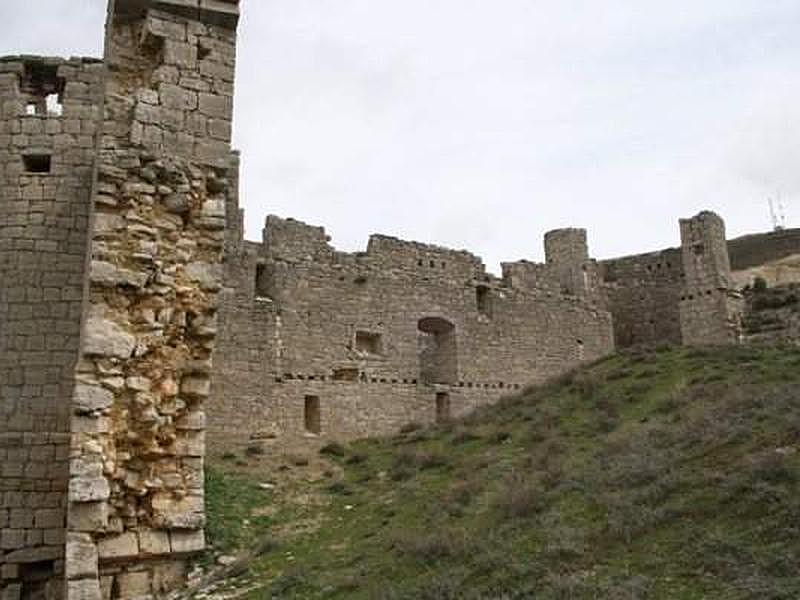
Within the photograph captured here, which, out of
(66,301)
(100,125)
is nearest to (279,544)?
(66,301)

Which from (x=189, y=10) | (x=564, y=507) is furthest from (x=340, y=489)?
(x=189, y=10)

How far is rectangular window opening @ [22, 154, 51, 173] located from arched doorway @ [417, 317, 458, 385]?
11381 millimetres

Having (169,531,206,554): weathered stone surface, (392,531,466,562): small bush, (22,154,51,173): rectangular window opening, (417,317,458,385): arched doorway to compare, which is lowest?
(392,531,466,562): small bush

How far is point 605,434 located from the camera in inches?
472

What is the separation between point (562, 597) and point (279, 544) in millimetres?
4456

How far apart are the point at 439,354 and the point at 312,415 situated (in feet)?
15.0

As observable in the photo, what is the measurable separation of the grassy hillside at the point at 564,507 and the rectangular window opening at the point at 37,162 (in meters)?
4.84

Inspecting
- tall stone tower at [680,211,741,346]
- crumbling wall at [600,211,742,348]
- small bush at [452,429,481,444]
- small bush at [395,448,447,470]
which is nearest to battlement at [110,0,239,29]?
small bush at [395,448,447,470]

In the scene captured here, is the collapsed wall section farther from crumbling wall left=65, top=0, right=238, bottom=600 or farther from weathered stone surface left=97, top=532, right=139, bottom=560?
weathered stone surface left=97, top=532, right=139, bottom=560

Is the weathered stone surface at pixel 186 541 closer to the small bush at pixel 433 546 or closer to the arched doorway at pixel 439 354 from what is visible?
the small bush at pixel 433 546

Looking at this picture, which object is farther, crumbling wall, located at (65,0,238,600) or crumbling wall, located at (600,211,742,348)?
crumbling wall, located at (600,211,742,348)

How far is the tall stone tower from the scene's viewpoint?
77.4 ft

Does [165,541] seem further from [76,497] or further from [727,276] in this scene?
[727,276]

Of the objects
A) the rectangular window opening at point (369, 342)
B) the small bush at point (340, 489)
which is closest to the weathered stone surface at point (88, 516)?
the small bush at point (340, 489)
